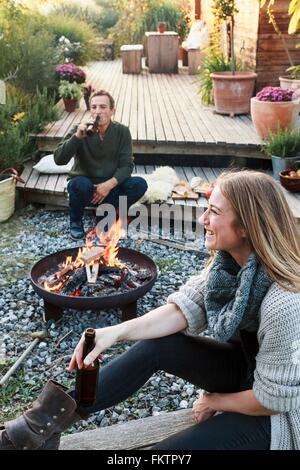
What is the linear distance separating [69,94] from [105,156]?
3250 mm

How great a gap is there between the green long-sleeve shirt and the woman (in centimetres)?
263

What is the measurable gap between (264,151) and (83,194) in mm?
2113

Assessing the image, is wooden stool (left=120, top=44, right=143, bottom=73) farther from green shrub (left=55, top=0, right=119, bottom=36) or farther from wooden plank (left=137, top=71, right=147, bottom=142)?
green shrub (left=55, top=0, right=119, bottom=36)

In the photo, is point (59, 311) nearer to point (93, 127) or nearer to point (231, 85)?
point (93, 127)

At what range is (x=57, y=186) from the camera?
5.60 m

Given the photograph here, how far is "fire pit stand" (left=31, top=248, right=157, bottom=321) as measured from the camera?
3.33 m

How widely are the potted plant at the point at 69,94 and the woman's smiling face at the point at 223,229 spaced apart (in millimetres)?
6009

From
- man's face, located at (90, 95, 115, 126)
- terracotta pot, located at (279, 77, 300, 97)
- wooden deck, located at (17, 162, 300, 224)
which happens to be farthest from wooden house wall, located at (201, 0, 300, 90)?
man's face, located at (90, 95, 115, 126)

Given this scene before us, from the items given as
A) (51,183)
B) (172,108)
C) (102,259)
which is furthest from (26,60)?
(102,259)

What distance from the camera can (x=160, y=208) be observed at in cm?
515

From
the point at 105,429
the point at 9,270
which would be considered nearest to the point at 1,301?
the point at 9,270

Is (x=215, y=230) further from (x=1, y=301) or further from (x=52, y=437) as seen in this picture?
(x=1, y=301)

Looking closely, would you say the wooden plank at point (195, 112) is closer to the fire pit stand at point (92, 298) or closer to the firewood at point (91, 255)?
the fire pit stand at point (92, 298)

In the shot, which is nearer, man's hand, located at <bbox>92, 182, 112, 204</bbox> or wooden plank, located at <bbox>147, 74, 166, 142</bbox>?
man's hand, located at <bbox>92, 182, 112, 204</bbox>
